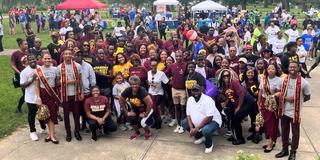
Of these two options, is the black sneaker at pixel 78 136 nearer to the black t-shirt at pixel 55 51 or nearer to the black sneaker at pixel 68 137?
the black sneaker at pixel 68 137

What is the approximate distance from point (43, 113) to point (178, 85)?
2.61 m

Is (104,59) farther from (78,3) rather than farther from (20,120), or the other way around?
(78,3)

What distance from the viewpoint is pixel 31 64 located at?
6.99m

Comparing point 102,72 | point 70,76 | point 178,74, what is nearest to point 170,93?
point 178,74

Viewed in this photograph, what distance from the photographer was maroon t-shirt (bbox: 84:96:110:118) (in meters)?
7.28

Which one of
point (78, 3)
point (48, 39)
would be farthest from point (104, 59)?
point (48, 39)

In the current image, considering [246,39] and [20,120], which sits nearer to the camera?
[20,120]

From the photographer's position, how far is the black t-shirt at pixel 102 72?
8.04 metres

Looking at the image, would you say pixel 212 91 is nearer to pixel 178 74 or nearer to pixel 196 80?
pixel 196 80

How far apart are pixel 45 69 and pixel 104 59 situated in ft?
5.08

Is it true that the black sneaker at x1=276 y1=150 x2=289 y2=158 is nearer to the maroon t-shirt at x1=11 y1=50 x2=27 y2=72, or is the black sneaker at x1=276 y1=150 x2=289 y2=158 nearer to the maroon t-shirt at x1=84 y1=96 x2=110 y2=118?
the maroon t-shirt at x1=84 y1=96 x2=110 y2=118

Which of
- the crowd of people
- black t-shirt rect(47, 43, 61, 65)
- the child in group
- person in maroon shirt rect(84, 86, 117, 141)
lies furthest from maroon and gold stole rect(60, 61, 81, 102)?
black t-shirt rect(47, 43, 61, 65)

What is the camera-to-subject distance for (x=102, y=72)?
8.05m

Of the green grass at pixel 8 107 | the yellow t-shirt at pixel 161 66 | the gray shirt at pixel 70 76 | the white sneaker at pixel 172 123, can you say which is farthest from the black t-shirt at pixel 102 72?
the green grass at pixel 8 107
